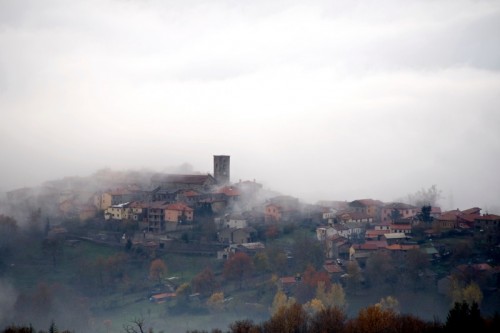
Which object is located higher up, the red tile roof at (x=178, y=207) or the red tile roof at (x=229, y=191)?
the red tile roof at (x=229, y=191)

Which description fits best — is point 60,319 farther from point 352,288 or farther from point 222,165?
point 222,165

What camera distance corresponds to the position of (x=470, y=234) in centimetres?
5016

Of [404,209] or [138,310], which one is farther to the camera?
[404,209]

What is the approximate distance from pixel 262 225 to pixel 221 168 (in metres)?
15.4

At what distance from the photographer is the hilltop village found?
4531 cm

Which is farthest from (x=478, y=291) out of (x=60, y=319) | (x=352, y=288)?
(x=60, y=319)

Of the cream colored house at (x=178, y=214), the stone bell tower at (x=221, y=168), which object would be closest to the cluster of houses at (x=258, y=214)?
the cream colored house at (x=178, y=214)

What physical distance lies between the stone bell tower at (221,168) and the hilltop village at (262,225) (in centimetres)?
9

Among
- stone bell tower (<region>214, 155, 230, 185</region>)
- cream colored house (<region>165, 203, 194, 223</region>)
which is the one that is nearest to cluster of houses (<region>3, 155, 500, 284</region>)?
cream colored house (<region>165, 203, 194, 223</region>)

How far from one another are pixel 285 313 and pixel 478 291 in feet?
38.4

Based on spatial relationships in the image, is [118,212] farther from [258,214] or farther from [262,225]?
[262,225]

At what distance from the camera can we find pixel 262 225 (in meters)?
56.0

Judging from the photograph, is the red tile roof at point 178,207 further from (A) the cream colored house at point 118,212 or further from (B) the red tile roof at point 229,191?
(B) the red tile roof at point 229,191

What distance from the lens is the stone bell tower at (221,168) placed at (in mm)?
70375
